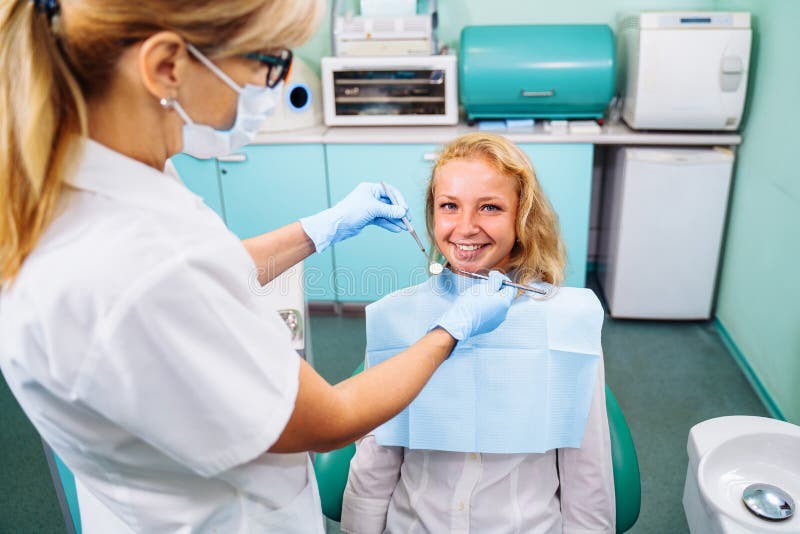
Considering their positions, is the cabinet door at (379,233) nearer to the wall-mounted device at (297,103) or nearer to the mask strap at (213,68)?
the wall-mounted device at (297,103)

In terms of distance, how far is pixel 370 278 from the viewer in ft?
11.1

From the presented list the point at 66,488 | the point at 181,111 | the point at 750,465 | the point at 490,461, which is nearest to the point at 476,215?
the point at 490,461

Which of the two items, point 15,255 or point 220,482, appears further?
point 220,482

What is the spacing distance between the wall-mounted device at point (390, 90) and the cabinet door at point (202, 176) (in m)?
0.59

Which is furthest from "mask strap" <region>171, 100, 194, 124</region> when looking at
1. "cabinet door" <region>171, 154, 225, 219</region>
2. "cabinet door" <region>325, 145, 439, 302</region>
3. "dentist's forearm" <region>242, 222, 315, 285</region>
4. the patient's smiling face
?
"cabinet door" <region>171, 154, 225, 219</region>

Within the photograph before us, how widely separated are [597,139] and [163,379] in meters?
2.50

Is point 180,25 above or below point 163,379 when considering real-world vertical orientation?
above

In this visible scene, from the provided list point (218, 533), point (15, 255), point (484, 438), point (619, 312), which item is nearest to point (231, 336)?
point (15, 255)

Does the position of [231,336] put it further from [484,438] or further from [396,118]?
[396,118]

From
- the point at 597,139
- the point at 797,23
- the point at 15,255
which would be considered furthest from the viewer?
the point at 597,139

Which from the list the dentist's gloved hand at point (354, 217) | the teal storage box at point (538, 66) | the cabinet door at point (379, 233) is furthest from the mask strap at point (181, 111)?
the teal storage box at point (538, 66)

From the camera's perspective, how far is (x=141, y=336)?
0.70 meters

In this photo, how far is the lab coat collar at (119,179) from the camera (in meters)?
0.76

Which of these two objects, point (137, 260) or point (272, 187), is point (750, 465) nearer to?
point (137, 260)
